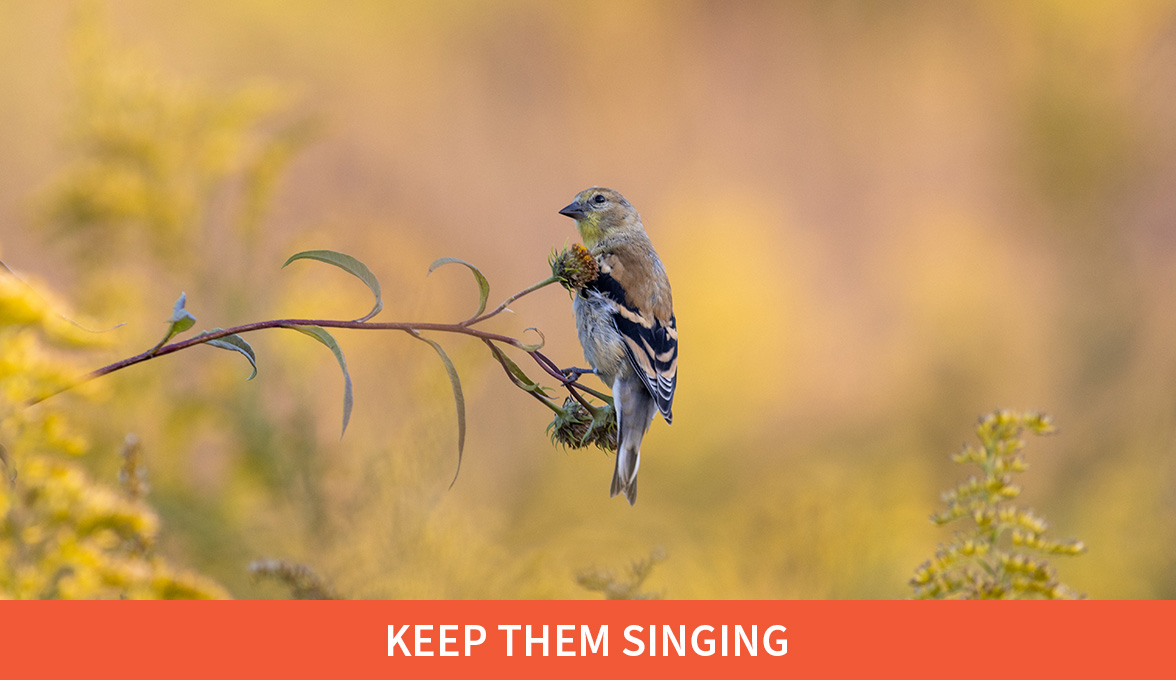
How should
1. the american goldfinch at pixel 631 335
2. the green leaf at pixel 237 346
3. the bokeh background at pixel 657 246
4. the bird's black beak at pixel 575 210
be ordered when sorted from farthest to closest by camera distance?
the bokeh background at pixel 657 246 → the bird's black beak at pixel 575 210 → the american goldfinch at pixel 631 335 → the green leaf at pixel 237 346

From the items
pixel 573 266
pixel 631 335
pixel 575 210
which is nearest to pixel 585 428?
pixel 573 266

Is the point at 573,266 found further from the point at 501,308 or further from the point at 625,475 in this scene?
the point at 625,475

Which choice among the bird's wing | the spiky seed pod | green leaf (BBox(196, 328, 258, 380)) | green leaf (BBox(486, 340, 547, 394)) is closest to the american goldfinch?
the bird's wing

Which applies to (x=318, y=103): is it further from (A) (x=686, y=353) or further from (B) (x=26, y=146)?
(A) (x=686, y=353)

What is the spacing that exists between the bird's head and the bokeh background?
61 centimetres

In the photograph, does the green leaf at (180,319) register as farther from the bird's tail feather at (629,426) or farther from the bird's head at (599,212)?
the bird's head at (599,212)

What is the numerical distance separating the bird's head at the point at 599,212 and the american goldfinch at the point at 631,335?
0.07 m

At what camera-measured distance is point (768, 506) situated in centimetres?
257

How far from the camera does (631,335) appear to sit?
139 centimetres

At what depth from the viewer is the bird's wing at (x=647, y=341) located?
132 centimetres

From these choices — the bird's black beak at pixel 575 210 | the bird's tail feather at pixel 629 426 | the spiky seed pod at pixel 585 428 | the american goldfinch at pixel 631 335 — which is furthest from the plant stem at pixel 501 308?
the bird's black beak at pixel 575 210

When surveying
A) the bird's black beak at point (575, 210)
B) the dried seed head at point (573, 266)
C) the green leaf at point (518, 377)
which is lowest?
the green leaf at point (518, 377)

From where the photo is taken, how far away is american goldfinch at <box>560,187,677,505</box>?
4.20 feet

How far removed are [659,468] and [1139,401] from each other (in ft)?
5.75
